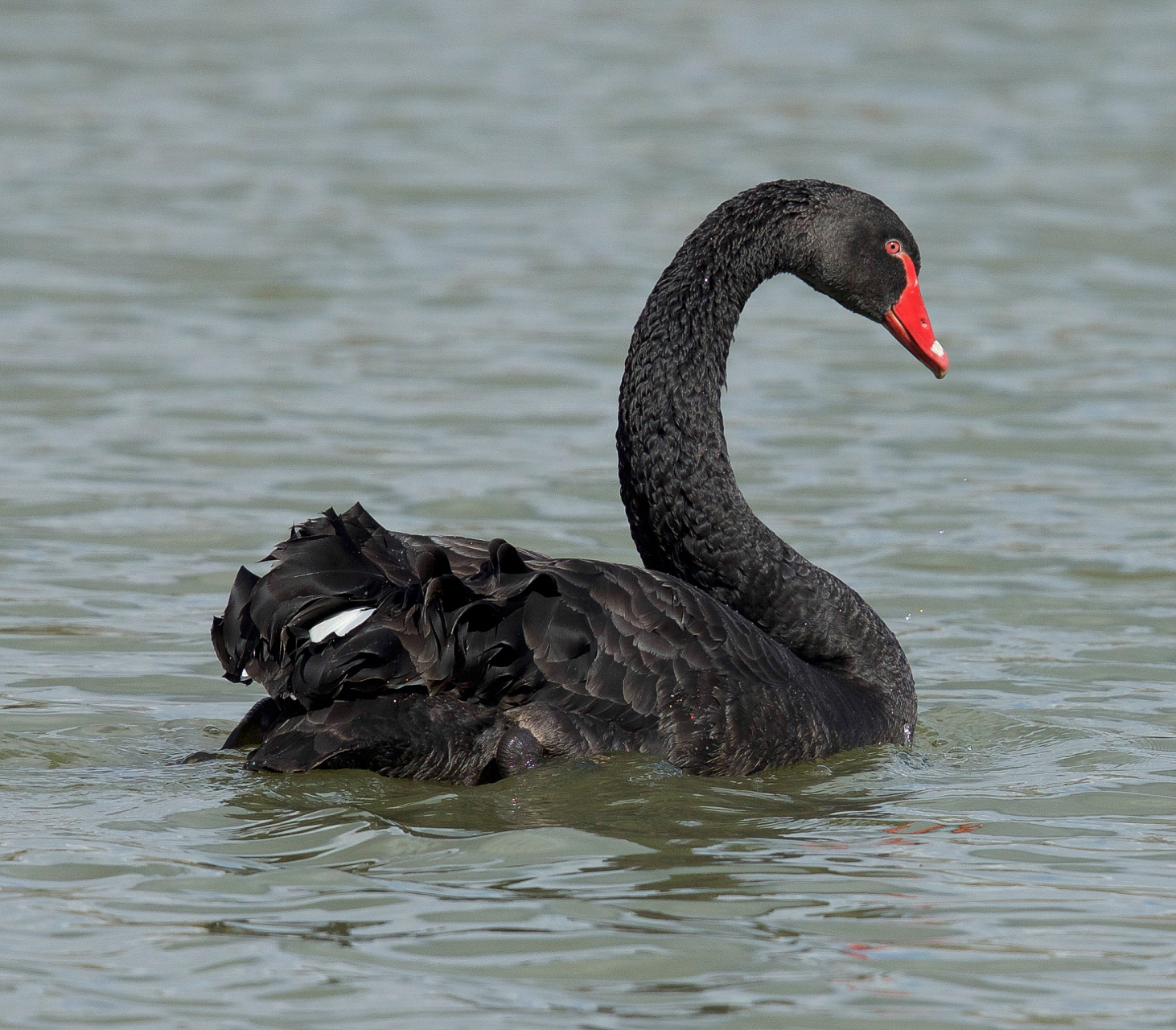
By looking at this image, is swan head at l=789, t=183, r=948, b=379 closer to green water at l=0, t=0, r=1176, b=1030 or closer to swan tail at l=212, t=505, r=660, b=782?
green water at l=0, t=0, r=1176, b=1030

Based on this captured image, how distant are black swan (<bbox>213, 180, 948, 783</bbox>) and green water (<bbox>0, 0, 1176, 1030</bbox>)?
0.17 metres

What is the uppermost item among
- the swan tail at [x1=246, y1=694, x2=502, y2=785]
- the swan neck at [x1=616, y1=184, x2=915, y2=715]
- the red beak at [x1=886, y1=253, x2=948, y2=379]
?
the red beak at [x1=886, y1=253, x2=948, y2=379]

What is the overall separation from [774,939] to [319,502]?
5854mm

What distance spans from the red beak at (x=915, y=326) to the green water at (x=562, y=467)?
133 cm

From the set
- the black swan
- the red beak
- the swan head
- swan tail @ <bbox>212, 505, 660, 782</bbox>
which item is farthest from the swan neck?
swan tail @ <bbox>212, 505, 660, 782</bbox>

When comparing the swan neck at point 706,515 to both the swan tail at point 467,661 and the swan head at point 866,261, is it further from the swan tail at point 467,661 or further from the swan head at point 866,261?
the swan tail at point 467,661

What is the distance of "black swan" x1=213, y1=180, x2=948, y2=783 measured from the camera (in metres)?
6.13

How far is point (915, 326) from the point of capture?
26.6 ft

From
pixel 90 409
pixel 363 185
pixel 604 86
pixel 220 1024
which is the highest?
pixel 604 86

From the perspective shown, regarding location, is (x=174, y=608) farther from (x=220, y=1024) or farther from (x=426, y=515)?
(x=220, y=1024)

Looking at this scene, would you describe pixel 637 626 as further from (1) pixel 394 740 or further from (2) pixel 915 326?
(2) pixel 915 326

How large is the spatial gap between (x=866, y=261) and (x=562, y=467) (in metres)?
3.85

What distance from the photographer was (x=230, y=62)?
23.2 metres

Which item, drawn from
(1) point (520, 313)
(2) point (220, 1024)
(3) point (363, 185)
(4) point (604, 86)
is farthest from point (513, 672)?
(4) point (604, 86)
